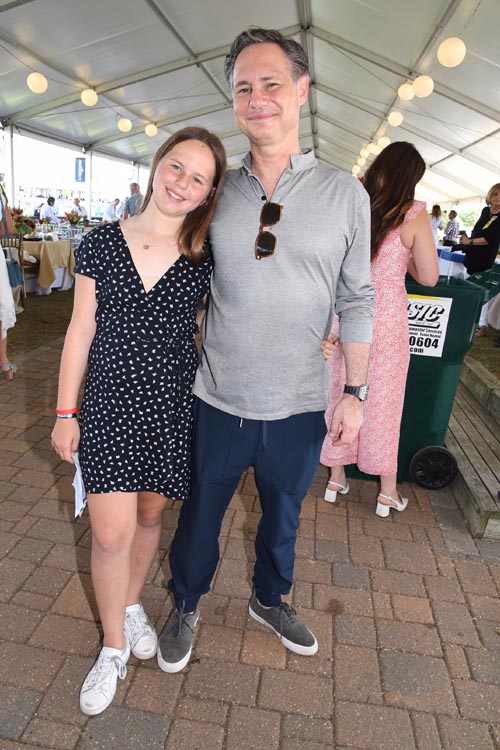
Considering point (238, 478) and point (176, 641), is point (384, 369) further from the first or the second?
point (176, 641)

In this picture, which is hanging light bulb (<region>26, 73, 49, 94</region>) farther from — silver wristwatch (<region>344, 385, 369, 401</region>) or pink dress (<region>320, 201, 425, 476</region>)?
silver wristwatch (<region>344, 385, 369, 401</region>)

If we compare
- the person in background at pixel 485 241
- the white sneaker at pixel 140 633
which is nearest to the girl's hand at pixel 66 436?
the white sneaker at pixel 140 633

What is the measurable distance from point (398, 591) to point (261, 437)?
4.09 ft

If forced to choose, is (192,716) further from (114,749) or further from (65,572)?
(65,572)

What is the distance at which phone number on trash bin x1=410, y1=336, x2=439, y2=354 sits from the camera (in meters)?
3.05

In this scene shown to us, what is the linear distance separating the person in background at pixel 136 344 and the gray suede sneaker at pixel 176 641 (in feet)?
0.85

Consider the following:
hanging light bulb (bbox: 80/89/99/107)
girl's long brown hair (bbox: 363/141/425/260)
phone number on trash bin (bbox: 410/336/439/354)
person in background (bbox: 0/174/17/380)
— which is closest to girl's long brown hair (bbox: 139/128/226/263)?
girl's long brown hair (bbox: 363/141/425/260)

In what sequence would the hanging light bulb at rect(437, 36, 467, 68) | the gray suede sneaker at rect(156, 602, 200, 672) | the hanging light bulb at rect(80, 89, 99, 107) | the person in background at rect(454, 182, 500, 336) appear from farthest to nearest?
1. the hanging light bulb at rect(80, 89, 99, 107)
2. the hanging light bulb at rect(437, 36, 467, 68)
3. the person in background at rect(454, 182, 500, 336)
4. the gray suede sneaker at rect(156, 602, 200, 672)

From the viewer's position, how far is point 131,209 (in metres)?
10.7

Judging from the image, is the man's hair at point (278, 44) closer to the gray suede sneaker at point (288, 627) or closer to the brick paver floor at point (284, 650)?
the gray suede sneaker at point (288, 627)

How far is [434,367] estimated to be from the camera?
310 centimetres

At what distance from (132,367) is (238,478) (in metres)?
0.56

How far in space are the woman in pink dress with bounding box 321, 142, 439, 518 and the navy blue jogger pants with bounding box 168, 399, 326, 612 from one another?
3.56 feet

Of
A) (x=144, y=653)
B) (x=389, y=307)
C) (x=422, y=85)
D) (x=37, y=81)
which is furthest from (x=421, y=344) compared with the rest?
(x=37, y=81)
